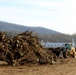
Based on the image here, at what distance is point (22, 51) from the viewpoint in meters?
26.4

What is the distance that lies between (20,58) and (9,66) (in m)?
1.71

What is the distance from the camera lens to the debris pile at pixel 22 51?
2554 cm

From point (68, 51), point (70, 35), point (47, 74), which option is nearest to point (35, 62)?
point (47, 74)

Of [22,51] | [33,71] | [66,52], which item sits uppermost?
[22,51]

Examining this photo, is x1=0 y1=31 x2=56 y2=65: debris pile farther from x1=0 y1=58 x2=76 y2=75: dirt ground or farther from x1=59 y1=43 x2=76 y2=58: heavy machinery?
x1=59 y1=43 x2=76 y2=58: heavy machinery

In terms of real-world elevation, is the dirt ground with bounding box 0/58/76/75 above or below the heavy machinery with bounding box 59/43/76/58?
below

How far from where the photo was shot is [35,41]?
2881 centimetres

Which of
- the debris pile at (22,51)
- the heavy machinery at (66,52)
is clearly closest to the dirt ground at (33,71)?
the debris pile at (22,51)

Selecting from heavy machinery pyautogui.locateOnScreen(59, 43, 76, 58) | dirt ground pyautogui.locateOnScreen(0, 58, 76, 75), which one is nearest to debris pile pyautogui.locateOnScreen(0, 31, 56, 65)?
dirt ground pyautogui.locateOnScreen(0, 58, 76, 75)

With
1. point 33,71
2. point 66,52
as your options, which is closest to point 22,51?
point 33,71

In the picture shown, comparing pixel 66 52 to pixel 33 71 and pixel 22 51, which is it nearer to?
pixel 22 51

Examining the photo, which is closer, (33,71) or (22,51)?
(33,71)

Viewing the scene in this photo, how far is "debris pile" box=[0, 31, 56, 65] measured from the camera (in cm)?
2554

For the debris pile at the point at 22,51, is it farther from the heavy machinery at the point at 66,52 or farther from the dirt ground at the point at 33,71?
the heavy machinery at the point at 66,52
